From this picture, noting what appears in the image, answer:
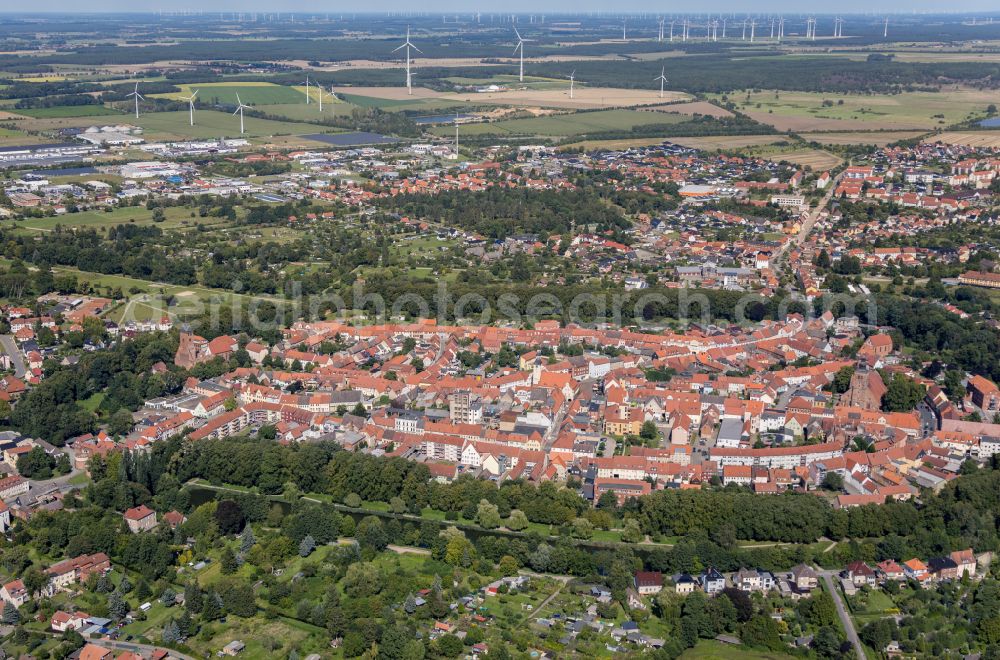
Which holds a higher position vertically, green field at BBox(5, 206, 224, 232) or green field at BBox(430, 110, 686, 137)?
green field at BBox(430, 110, 686, 137)

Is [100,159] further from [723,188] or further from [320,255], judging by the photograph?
[723,188]

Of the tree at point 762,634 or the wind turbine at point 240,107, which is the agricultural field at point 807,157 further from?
the tree at point 762,634

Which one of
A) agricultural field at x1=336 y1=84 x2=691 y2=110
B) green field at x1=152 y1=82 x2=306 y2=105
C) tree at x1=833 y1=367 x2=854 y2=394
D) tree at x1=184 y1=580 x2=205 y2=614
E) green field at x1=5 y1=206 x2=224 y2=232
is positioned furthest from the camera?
green field at x1=152 y1=82 x2=306 y2=105

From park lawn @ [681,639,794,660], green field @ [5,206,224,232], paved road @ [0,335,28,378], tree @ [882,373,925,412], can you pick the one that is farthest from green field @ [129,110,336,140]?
→ park lawn @ [681,639,794,660]

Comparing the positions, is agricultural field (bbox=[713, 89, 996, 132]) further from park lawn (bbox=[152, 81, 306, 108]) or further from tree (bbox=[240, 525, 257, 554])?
tree (bbox=[240, 525, 257, 554])

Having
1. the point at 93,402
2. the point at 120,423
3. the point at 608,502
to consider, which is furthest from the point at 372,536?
the point at 93,402

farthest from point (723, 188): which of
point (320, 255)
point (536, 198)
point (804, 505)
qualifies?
point (804, 505)
